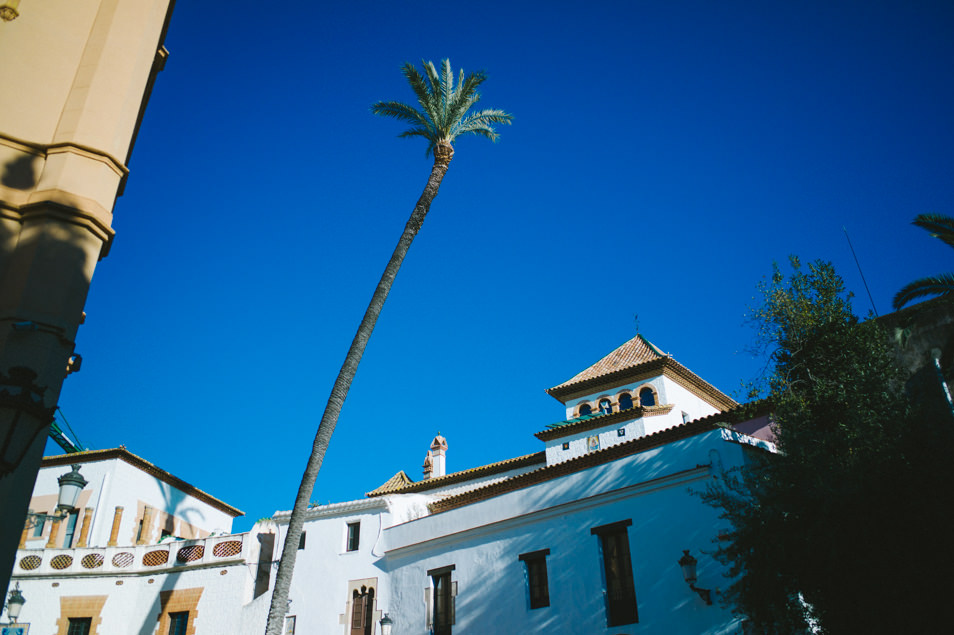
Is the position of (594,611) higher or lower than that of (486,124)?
lower

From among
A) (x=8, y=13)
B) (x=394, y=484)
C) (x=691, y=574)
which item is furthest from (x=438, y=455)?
(x=8, y=13)

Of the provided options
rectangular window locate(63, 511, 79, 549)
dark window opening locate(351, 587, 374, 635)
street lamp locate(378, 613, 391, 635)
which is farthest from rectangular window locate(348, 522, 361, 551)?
rectangular window locate(63, 511, 79, 549)

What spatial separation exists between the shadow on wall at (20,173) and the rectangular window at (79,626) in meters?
22.2

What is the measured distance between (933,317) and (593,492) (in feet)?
30.9

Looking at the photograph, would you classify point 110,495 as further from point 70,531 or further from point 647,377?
point 647,377

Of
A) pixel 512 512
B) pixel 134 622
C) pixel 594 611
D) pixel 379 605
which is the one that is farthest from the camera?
pixel 134 622

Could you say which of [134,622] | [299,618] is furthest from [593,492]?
[134,622]

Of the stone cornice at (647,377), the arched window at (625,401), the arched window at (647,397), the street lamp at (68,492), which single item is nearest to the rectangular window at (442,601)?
the street lamp at (68,492)

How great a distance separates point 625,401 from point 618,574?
13408 mm

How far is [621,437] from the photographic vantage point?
2919 cm

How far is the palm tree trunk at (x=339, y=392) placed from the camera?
A: 49.1 ft

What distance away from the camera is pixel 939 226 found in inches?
674

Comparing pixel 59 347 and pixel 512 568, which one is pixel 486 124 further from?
pixel 59 347

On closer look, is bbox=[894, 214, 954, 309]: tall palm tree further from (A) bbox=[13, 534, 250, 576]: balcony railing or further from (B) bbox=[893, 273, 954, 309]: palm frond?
(A) bbox=[13, 534, 250, 576]: balcony railing
